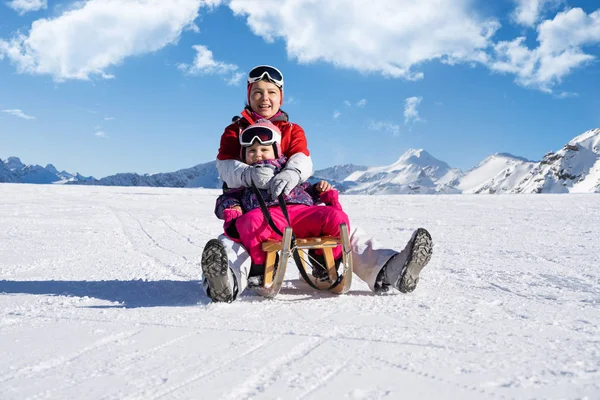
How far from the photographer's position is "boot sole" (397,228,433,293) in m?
3.02

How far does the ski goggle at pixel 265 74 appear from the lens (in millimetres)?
3738

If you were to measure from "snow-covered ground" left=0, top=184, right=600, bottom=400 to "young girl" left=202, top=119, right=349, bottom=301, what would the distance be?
0.87 feet

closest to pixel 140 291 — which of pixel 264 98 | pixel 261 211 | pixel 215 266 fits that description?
pixel 215 266

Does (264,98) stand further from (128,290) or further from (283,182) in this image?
(128,290)

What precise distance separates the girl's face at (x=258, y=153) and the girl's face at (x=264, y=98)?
0.42 meters

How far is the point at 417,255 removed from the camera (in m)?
3.03

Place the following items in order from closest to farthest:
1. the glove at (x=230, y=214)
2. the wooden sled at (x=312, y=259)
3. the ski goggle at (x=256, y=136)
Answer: the wooden sled at (x=312, y=259), the glove at (x=230, y=214), the ski goggle at (x=256, y=136)

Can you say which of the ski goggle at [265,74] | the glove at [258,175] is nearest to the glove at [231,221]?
the glove at [258,175]

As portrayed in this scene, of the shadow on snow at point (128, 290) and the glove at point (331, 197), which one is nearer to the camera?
the shadow on snow at point (128, 290)

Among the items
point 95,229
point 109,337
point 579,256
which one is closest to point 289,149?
point 109,337

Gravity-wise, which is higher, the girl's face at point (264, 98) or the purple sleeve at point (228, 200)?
the girl's face at point (264, 98)

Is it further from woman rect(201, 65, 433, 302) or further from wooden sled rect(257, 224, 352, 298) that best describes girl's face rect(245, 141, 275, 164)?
wooden sled rect(257, 224, 352, 298)

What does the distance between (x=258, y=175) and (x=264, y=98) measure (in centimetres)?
80

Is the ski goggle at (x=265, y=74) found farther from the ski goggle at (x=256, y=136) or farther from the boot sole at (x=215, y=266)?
the boot sole at (x=215, y=266)
